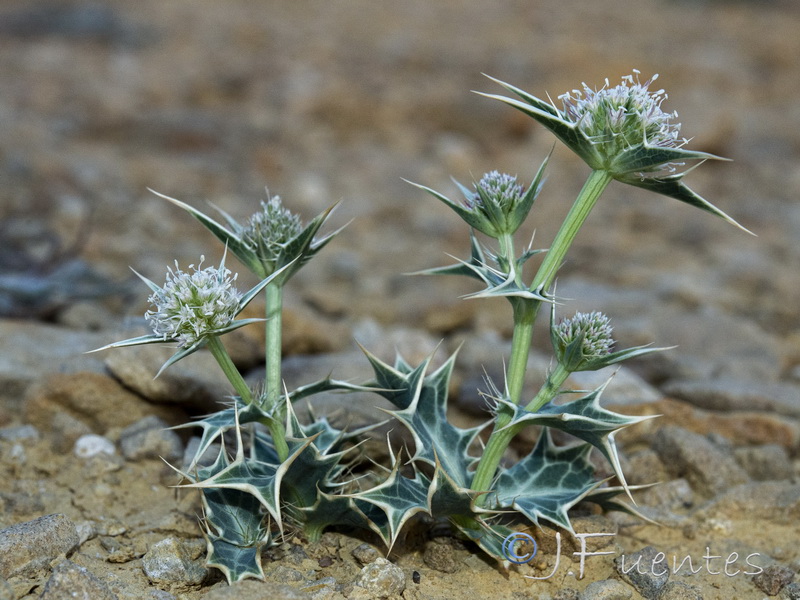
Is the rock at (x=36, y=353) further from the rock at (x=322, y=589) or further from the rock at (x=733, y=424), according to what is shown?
the rock at (x=733, y=424)

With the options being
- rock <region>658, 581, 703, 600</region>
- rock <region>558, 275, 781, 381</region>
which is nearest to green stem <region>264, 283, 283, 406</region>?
rock <region>658, 581, 703, 600</region>

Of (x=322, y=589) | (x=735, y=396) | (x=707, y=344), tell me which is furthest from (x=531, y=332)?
(x=707, y=344)

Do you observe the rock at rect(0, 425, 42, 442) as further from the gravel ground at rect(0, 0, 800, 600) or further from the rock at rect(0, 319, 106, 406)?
the rock at rect(0, 319, 106, 406)

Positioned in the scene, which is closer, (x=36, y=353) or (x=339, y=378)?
(x=339, y=378)

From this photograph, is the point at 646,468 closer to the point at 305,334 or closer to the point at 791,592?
the point at 791,592

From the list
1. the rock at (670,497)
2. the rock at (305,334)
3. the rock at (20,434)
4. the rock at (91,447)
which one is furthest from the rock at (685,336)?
the rock at (20,434)

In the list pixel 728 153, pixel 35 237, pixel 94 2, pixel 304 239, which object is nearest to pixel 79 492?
pixel 304 239

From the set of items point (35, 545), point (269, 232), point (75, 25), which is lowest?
point (35, 545)
